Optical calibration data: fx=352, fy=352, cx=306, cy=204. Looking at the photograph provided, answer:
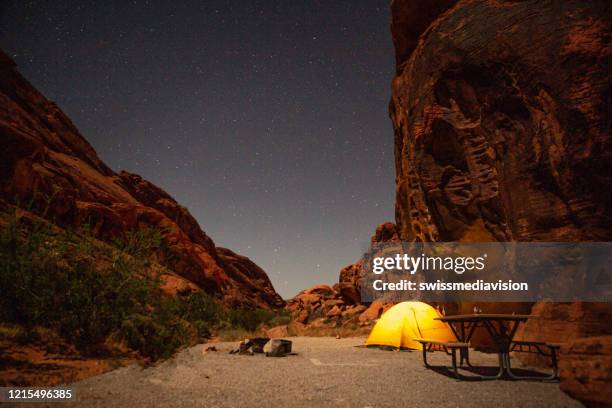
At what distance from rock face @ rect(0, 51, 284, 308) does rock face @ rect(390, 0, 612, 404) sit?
1465cm

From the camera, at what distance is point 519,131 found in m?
12.3

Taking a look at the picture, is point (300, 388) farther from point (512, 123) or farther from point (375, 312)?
point (375, 312)

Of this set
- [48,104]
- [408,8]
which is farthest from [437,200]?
[48,104]

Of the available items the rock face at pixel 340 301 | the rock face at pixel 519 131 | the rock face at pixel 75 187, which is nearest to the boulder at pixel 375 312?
the rock face at pixel 340 301

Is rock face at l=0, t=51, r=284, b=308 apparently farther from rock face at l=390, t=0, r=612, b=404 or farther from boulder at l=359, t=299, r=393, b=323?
boulder at l=359, t=299, r=393, b=323

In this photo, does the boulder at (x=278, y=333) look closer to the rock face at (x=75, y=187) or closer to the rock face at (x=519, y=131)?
the rock face at (x=75, y=187)

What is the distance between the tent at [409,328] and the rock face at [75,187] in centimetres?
1237

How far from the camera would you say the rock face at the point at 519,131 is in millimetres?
10000

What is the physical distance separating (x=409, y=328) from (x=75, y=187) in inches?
1227

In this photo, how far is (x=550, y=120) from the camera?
1116 cm

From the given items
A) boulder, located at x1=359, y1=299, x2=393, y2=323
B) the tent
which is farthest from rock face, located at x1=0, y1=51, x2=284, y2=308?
boulder, located at x1=359, y1=299, x2=393, y2=323

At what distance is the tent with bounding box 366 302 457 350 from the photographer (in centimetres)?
1278

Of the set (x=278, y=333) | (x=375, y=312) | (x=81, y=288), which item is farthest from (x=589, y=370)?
(x=375, y=312)

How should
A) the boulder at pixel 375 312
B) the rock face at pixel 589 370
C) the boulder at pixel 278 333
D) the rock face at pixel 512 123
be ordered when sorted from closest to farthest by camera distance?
the rock face at pixel 589 370, the rock face at pixel 512 123, the boulder at pixel 278 333, the boulder at pixel 375 312
